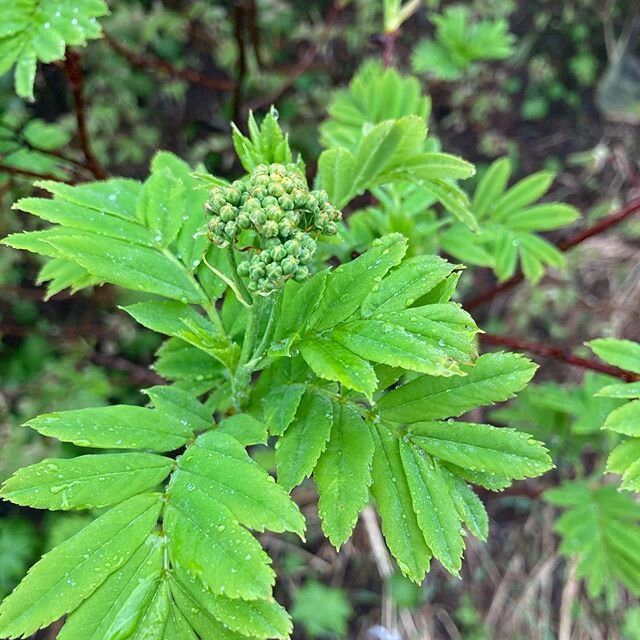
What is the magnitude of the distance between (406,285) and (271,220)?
0.34 meters

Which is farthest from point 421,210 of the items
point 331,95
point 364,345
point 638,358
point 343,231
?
point 331,95

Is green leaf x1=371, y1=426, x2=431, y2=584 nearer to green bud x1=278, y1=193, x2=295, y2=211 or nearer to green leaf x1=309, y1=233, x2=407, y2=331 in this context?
green leaf x1=309, y1=233, x2=407, y2=331

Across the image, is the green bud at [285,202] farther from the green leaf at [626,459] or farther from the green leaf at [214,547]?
the green leaf at [626,459]

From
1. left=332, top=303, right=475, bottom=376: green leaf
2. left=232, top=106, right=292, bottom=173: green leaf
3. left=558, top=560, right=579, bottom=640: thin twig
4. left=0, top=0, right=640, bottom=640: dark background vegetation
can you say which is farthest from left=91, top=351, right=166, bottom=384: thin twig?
left=558, top=560, right=579, bottom=640: thin twig

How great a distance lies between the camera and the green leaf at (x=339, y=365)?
1240 millimetres

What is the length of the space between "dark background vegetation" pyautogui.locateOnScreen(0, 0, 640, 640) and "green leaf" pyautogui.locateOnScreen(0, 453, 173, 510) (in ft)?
6.12

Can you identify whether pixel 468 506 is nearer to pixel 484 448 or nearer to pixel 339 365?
pixel 484 448

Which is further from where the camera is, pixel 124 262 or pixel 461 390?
pixel 124 262

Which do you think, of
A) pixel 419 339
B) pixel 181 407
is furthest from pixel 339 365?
pixel 181 407

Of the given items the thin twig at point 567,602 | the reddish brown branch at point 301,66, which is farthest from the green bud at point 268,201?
the thin twig at point 567,602

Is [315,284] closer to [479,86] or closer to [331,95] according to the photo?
[331,95]

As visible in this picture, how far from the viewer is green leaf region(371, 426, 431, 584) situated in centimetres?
141

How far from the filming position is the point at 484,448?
57.1 inches

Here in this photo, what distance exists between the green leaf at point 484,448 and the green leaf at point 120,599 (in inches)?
26.2
